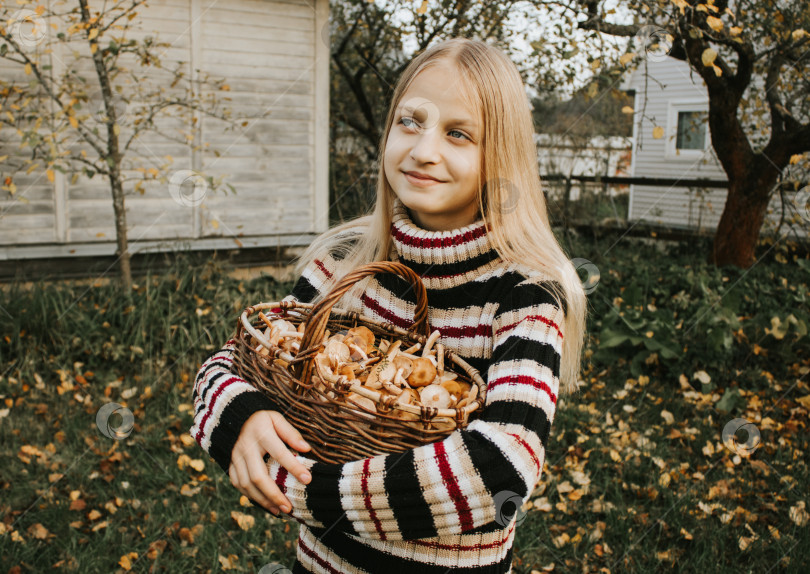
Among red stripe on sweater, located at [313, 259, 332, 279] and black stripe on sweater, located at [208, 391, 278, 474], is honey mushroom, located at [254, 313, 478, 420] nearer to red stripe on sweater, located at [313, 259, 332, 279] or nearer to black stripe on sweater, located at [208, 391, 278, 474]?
black stripe on sweater, located at [208, 391, 278, 474]

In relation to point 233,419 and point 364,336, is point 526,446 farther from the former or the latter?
point 233,419

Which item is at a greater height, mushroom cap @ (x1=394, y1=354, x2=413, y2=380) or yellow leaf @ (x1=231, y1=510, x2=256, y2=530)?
mushroom cap @ (x1=394, y1=354, x2=413, y2=380)

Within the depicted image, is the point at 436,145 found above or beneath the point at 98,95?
beneath

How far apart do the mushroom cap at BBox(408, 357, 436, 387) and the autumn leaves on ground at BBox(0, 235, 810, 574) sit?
0.56 m

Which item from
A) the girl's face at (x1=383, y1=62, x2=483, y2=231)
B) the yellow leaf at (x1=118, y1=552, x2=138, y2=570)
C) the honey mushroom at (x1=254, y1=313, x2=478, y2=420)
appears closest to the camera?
the honey mushroom at (x1=254, y1=313, x2=478, y2=420)

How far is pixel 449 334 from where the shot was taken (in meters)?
1.46

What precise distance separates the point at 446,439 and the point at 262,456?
33cm

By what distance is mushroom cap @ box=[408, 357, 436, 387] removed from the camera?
1229mm

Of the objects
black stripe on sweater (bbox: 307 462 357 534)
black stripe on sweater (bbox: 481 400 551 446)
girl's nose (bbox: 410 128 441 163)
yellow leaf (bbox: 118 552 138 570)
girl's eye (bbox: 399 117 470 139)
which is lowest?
yellow leaf (bbox: 118 552 138 570)

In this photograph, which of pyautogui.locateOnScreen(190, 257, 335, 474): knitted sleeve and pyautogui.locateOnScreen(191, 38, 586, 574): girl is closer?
→ pyautogui.locateOnScreen(191, 38, 586, 574): girl

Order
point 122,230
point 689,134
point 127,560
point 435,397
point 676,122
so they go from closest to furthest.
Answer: point 435,397
point 127,560
point 122,230
point 689,134
point 676,122

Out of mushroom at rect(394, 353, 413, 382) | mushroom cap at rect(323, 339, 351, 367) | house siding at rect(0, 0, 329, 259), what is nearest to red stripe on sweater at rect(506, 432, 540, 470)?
mushroom at rect(394, 353, 413, 382)

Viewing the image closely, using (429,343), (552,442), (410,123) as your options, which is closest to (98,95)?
(552,442)

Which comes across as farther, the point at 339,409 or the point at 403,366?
the point at 403,366
